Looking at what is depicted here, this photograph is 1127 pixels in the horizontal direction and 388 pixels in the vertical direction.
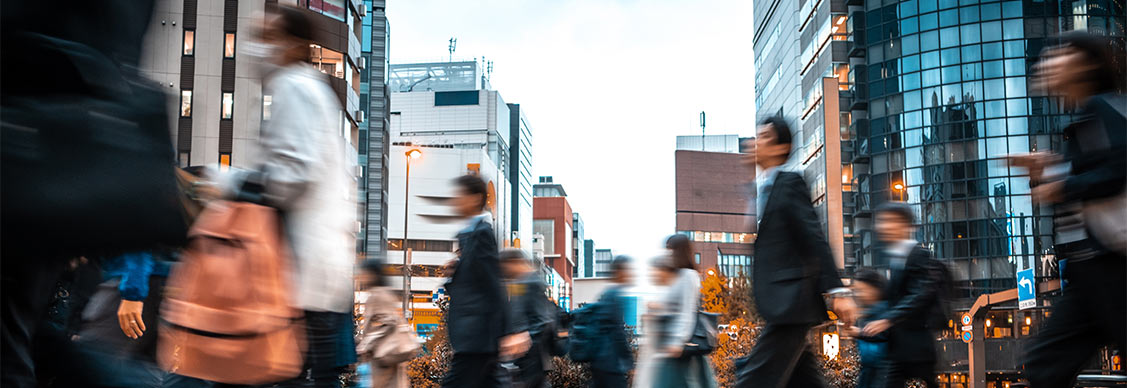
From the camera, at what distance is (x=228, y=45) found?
4331 centimetres

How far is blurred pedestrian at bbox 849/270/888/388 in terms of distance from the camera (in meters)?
7.52

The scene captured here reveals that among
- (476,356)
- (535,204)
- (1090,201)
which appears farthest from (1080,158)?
(535,204)

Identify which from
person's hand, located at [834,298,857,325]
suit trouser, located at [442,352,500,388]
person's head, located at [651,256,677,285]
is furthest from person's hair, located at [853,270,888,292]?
suit trouser, located at [442,352,500,388]

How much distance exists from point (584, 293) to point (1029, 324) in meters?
63.5

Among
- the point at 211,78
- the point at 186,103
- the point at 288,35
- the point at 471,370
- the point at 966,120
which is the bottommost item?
the point at 471,370

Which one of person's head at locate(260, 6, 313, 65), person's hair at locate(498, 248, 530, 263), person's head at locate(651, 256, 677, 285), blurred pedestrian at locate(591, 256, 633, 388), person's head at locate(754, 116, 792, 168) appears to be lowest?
blurred pedestrian at locate(591, 256, 633, 388)

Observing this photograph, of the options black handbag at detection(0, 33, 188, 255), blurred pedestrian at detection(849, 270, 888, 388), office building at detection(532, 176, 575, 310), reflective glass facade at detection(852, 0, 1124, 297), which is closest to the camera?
black handbag at detection(0, 33, 188, 255)

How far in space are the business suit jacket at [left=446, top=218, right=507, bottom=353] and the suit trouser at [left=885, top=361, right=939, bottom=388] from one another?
286cm

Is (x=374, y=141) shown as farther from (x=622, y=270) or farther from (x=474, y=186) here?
(x=474, y=186)

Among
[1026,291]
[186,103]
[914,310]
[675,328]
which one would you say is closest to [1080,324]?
[914,310]

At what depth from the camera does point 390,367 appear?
9984 millimetres

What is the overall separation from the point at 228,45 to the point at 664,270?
38.2 m

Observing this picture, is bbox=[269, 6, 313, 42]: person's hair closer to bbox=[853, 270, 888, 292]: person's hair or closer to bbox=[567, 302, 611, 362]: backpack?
bbox=[853, 270, 888, 292]: person's hair

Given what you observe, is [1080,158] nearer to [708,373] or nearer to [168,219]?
[168,219]
